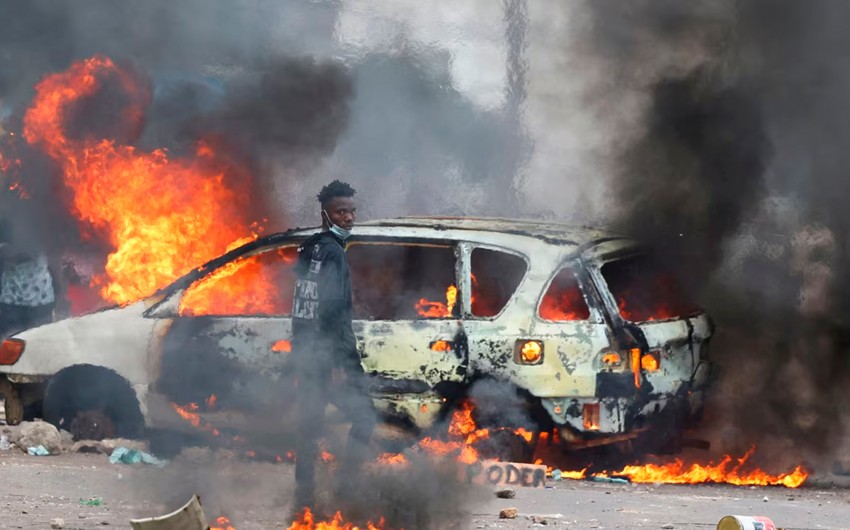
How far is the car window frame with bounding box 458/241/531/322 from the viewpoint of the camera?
346 inches

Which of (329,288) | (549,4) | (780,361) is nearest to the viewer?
(329,288)

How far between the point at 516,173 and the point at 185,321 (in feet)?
14.6

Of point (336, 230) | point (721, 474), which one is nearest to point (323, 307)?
point (336, 230)

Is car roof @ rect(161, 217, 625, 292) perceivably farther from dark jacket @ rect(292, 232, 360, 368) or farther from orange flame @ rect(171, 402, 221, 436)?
dark jacket @ rect(292, 232, 360, 368)

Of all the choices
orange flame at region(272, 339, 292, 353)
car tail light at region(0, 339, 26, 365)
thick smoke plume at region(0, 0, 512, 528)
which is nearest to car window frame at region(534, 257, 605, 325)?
orange flame at region(272, 339, 292, 353)

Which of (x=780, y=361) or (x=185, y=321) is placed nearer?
(x=185, y=321)

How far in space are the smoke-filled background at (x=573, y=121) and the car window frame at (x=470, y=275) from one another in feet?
3.93

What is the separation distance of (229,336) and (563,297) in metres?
2.10

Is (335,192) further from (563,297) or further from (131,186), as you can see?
(131,186)

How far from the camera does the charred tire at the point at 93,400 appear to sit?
9.20 m

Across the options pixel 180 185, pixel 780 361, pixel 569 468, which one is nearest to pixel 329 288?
pixel 569 468

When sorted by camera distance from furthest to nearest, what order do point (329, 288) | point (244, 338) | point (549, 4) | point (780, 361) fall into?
1. point (549, 4)
2. point (780, 361)
3. point (244, 338)
4. point (329, 288)

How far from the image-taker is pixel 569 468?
30.0 feet

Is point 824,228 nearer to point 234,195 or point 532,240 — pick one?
point 532,240
